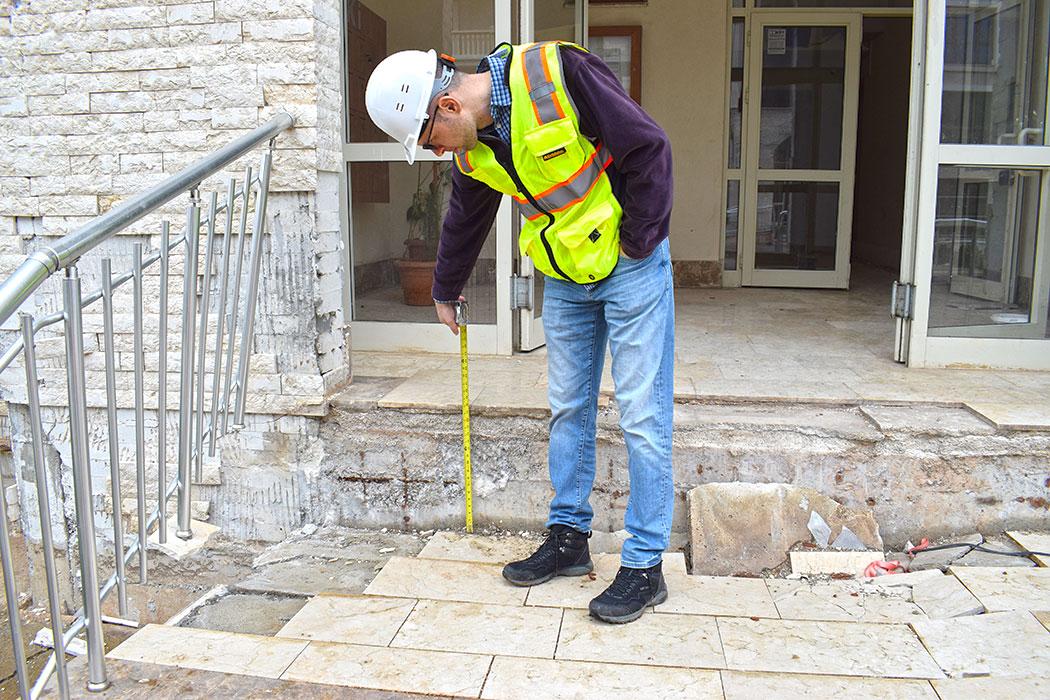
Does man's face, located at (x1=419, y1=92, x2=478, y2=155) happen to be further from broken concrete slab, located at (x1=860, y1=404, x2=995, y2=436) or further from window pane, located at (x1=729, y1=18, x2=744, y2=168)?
window pane, located at (x1=729, y1=18, x2=744, y2=168)

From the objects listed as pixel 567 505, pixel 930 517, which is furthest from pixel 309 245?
pixel 930 517

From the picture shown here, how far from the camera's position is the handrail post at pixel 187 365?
9.43 feet

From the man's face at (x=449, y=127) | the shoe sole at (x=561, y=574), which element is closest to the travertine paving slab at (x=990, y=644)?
the shoe sole at (x=561, y=574)

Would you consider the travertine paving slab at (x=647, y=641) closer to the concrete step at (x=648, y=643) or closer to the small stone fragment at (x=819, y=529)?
the concrete step at (x=648, y=643)

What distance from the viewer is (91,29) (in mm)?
3783

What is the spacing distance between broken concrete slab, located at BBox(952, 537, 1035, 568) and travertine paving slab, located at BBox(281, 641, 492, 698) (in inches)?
72.3

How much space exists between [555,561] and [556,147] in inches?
55.4

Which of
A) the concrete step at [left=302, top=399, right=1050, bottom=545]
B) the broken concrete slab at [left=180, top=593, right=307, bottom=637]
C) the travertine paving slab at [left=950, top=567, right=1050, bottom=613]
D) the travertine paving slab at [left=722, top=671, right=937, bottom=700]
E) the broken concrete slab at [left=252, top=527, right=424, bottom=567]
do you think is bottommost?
the broken concrete slab at [left=180, top=593, right=307, bottom=637]

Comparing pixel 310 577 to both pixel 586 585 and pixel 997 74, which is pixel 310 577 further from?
pixel 997 74

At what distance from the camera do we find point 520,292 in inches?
178

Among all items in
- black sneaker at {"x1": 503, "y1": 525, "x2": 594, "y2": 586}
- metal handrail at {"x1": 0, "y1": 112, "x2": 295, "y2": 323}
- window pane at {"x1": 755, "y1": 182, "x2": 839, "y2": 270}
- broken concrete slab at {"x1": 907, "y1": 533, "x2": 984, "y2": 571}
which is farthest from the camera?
window pane at {"x1": 755, "y1": 182, "x2": 839, "y2": 270}

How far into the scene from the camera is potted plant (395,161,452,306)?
446 cm

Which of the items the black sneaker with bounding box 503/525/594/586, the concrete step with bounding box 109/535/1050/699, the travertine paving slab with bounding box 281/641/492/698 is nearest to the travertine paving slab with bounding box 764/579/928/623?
the concrete step with bounding box 109/535/1050/699

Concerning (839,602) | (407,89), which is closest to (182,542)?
(407,89)
